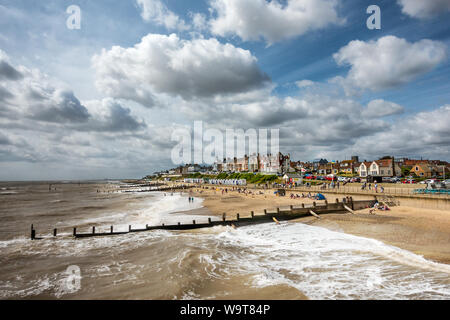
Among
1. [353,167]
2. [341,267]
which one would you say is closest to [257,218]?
[341,267]

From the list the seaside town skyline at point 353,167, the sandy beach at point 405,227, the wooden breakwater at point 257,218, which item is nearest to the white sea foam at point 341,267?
the sandy beach at point 405,227

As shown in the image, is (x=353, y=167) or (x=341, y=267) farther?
(x=353, y=167)

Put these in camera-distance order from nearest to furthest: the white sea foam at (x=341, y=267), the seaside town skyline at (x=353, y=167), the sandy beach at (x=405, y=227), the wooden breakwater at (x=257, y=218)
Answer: the white sea foam at (x=341, y=267), the sandy beach at (x=405, y=227), the wooden breakwater at (x=257, y=218), the seaside town skyline at (x=353, y=167)

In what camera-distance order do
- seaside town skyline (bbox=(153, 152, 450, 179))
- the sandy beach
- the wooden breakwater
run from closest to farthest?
the sandy beach → the wooden breakwater → seaside town skyline (bbox=(153, 152, 450, 179))

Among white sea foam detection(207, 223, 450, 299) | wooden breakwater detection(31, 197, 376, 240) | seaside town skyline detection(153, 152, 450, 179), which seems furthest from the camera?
seaside town skyline detection(153, 152, 450, 179)

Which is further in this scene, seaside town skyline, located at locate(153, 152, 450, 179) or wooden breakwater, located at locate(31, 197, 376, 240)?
seaside town skyline, located at locate(153, 152, 450, 179)

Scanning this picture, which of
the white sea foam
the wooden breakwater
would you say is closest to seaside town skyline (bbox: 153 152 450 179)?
the wooden breakwater

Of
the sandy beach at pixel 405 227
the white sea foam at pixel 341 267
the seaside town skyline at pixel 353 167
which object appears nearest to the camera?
the white sea foam at pixel 341 267

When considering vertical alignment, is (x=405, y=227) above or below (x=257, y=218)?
above

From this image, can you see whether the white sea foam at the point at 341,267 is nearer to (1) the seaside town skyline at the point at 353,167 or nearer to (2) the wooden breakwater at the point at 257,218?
(2) the wooden breakwater at the point at 257,218

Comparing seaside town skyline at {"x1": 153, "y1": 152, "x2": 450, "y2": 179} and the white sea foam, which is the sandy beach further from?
seaside town skyline at {"x1": 153, "y1": 152, "x2": 450, "y2": 179}

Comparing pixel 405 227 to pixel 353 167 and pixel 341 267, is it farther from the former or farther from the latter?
pixel 353 167
